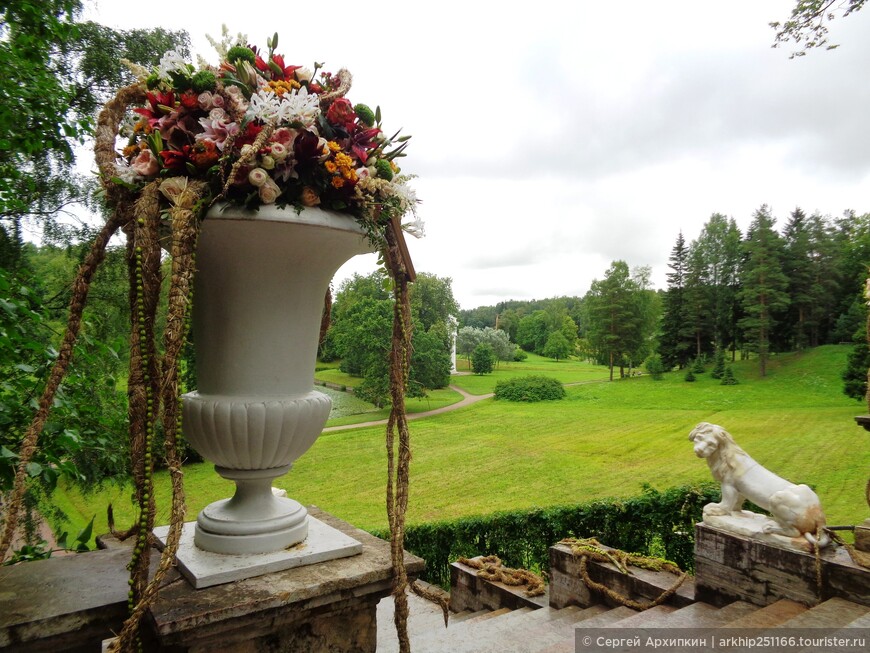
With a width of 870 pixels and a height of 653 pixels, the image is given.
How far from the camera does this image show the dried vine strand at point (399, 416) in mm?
1356

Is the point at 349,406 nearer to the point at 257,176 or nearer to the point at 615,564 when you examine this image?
the point at 615,564

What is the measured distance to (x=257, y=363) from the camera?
143 cm

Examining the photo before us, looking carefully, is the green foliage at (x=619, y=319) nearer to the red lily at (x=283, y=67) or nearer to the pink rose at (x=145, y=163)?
the red lily at (x=283, y=67)

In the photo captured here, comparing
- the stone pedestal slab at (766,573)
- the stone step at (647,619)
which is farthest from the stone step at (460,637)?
the stone pedestal slab at (766,573)

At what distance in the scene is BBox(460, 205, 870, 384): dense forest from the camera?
2142 cm

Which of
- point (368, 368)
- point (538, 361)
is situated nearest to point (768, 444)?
point (368, 368)

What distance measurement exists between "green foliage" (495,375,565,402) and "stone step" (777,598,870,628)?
2192 cm

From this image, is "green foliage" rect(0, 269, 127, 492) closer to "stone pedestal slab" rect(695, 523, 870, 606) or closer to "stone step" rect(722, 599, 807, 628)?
"stone step" rect(722, 599, 807, 628)

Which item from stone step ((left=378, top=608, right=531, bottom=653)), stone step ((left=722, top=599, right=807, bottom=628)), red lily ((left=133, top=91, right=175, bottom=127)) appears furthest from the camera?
stone step ((left=378, top=608, right=531, bottom=653))

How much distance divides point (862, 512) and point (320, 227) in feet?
31.6

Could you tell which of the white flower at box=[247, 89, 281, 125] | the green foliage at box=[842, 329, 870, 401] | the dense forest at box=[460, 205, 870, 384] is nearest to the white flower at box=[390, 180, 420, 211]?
the white flower at box=[247, 89, 281, 125]

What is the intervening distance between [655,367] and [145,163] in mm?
26909

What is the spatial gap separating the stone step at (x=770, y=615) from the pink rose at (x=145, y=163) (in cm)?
292

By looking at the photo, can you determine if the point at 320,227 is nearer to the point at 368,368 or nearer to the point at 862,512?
the point at 862,512
